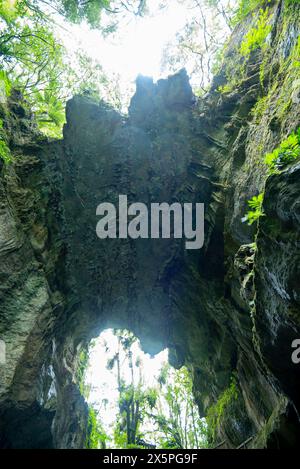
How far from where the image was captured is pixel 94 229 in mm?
9664

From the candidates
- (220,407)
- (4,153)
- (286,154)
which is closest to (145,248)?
(4,153)

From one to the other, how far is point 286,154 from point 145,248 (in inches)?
259

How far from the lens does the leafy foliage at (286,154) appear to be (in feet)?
12.1

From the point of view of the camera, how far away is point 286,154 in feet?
12.3

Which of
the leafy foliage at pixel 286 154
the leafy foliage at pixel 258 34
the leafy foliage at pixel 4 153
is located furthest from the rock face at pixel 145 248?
the leafy foliage at pixel 286 154

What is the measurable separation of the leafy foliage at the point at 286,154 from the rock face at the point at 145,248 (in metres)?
1.43

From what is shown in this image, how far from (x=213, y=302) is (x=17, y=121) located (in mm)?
7697

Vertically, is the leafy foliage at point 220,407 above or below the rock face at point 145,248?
below

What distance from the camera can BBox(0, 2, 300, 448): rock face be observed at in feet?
21.9

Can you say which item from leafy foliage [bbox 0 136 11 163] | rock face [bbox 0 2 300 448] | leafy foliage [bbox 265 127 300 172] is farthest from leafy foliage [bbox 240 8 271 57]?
leafy foliage [bbox 0 136 11 163]

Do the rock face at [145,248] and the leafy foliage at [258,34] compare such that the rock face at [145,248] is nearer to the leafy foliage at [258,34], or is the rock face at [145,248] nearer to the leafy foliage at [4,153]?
the leafy foliage at [258,34]

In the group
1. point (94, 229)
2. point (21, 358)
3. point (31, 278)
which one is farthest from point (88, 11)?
point (21, 358)

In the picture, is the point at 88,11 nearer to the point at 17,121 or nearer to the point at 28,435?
the point at 17,121

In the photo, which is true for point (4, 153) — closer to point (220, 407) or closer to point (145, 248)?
point (145, 248)
